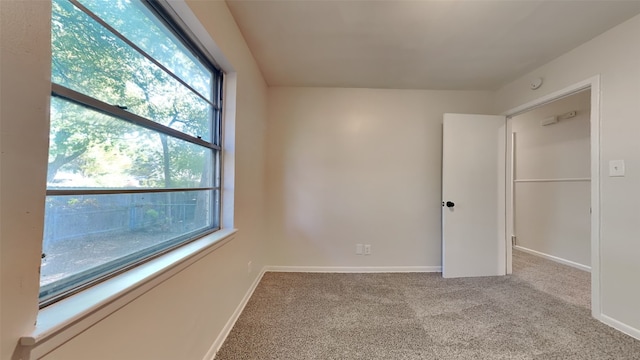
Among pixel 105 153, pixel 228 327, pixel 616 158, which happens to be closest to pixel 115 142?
pixel 105 153

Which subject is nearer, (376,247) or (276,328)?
(276,328)

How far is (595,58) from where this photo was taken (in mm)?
2047

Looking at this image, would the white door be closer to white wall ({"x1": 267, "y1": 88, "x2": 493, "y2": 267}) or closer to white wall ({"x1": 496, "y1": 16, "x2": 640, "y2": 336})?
white wall ({"x1": 267, "y1": 88, "x2": 493, "y2": 267})

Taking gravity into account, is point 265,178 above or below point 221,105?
below

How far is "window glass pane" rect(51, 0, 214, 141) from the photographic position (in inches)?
29.4

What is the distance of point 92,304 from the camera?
713 millimetres

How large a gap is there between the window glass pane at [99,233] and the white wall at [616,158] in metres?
3.07

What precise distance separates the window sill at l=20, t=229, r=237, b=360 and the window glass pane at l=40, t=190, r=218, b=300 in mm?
63

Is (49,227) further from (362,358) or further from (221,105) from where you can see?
(362,358)

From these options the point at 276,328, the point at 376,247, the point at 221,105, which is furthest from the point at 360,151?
the point at 276,328

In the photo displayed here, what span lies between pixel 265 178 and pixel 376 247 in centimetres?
162

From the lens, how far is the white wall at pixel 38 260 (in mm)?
533

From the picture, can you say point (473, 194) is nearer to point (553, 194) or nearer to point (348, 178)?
point (348, 178)

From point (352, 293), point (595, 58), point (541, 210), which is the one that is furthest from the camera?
point (541, 210)
